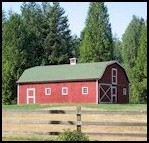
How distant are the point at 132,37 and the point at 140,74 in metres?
24.1

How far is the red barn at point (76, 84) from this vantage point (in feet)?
155

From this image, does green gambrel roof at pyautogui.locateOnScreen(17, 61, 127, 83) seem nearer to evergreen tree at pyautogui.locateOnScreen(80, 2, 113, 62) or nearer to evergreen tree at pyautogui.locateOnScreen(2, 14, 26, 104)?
evergreen tree at pyautogui.locateOnScreen(2, 14, 26, 104)

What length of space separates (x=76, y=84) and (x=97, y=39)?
60.9ft

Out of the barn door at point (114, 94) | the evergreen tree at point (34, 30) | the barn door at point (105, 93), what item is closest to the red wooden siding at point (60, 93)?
the barn door at point (105, 93)

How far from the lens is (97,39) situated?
65.2 meters

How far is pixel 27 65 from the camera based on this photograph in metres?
64.2

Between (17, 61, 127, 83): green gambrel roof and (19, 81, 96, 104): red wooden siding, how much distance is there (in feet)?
1.96

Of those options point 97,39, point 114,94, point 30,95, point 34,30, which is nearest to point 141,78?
point 114,94

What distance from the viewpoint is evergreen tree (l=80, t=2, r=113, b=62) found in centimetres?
6479

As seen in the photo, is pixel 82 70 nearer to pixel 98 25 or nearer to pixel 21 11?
pixel 98 25

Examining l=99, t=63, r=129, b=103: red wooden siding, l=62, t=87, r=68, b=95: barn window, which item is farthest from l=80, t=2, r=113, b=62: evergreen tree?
l=62, t=87, r=68, b=95: barn window

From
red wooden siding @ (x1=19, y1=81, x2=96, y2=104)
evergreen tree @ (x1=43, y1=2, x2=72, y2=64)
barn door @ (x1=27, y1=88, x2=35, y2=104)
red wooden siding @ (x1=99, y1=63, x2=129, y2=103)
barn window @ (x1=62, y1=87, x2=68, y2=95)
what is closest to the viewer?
red wooden siding @ (x1=19, y1=81, x2=96, y2=104)

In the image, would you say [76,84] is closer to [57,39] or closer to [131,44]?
[57,39]

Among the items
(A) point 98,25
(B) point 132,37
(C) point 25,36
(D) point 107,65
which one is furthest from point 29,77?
(B) point 132,37
